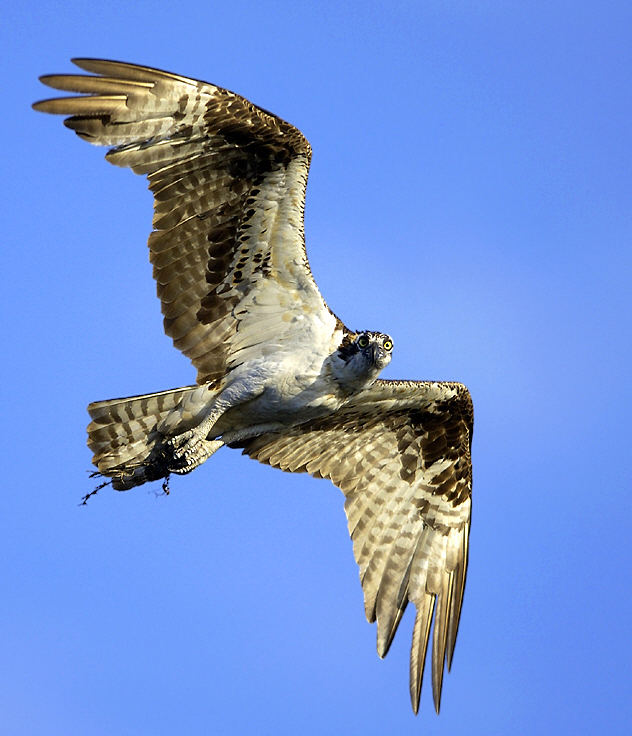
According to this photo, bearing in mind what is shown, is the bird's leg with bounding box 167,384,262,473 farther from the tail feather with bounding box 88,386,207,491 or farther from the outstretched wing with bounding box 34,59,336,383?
the outstretched wing with bounding box 34,59,336,383

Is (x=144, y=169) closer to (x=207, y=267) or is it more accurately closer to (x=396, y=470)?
(x=207, y=267)

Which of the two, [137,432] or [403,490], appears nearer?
[137,432]

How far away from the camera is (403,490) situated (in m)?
14.0

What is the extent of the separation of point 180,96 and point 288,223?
1.54 meters

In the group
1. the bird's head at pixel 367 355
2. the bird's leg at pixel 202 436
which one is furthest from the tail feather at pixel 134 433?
the bird's head at pixel 367 355

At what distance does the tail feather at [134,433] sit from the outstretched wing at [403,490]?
1474 millimetres

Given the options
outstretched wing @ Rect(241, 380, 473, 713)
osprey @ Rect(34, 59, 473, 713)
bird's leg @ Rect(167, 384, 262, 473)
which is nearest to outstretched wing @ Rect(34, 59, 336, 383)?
osprey @ Rect(34, 59, 473, 713)

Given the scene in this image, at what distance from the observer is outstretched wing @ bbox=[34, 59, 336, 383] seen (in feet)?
36.0

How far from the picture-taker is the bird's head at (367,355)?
11672 millimetres

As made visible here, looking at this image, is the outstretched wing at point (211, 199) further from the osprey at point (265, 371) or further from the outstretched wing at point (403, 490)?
the outstretched wing at point (403, 490)

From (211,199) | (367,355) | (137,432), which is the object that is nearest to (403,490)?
(367,355)

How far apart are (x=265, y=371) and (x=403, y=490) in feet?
9.14

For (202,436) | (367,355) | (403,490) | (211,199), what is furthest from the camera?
(403,490)

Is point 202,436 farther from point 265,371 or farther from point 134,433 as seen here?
point 265,371
